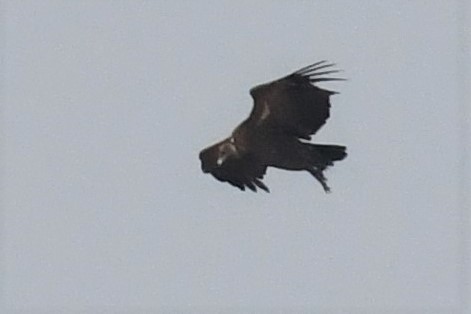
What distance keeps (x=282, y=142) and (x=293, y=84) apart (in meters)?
0.84

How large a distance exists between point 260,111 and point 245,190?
1.01 meters

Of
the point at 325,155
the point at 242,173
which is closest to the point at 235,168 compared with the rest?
the point at 242,173

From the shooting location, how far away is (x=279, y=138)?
227 ft

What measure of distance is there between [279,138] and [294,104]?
0.48 meters

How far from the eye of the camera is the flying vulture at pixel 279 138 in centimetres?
6869

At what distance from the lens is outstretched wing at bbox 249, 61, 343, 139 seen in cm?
6856

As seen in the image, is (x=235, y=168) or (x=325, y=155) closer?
(x=325, y=155)

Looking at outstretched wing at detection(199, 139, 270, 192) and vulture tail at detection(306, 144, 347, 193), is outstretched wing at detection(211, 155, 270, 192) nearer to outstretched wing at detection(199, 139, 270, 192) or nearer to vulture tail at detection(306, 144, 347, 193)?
outstretched wing at detection(199, 139, 270, 192)

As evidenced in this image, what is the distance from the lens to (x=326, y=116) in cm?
6888

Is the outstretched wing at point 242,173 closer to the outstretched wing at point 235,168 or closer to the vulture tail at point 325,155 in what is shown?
the outstretched wing at point 235,168

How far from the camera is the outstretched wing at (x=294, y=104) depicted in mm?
68562

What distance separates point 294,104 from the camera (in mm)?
68938

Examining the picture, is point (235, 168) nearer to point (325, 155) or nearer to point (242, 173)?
point (242, 173)

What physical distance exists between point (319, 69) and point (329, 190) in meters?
1.29
